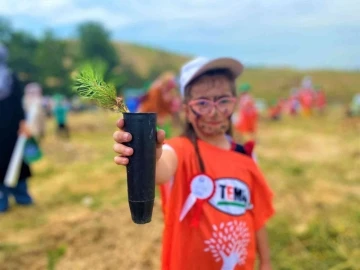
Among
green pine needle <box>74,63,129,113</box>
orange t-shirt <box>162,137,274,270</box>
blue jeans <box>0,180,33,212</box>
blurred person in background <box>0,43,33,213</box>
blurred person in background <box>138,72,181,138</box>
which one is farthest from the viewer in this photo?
blurred person in background <box>138,72,181,138</box>

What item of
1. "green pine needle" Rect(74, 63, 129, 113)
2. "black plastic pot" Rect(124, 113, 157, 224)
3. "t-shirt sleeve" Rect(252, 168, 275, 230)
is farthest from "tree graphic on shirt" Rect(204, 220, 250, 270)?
"green pine needle" Rect(74, 63, 129, 113)

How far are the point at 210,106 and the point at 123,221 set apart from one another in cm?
262

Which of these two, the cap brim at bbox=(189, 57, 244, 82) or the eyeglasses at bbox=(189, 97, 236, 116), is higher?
the cap brim at bbox=(189, 57, 244, 82)

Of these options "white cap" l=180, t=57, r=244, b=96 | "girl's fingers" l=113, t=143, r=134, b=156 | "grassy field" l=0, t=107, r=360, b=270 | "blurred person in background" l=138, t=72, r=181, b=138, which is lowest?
"grassy field" l=0, t=107, r=360, b=270

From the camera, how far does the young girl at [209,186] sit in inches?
69.1

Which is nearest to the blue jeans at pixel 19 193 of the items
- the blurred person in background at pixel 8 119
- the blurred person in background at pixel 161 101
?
the blurred person in background at pixel 8 119

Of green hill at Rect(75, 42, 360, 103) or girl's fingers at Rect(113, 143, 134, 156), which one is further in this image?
green hill at Rect(75, 42, 360, 103)

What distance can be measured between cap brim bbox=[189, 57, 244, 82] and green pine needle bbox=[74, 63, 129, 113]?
0.69 metres

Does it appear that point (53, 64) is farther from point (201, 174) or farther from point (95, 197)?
point (201, 174)

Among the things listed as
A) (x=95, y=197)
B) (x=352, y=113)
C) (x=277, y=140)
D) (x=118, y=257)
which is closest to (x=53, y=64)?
(x=352, y=113)

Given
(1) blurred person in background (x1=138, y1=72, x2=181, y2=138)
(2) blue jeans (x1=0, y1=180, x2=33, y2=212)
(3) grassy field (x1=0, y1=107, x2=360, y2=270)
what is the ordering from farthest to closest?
(1) blurred person in background (x1=138, y1=72, x2=181, y2=138)
(2) blue jeans (x1=0, y1=180, x2=33, y2=212)
(3) grassy field (x1=0, y1=107, x2=360, y2=270)

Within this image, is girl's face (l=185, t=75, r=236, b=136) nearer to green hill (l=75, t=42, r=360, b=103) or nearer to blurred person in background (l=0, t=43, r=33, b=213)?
blurred person in background (l=0, t=43, r=33, b=213)

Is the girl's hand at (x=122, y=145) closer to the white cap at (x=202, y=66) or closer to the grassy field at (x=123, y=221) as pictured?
the grassy field at (x=123, y=221)

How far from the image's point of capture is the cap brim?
1885mm
